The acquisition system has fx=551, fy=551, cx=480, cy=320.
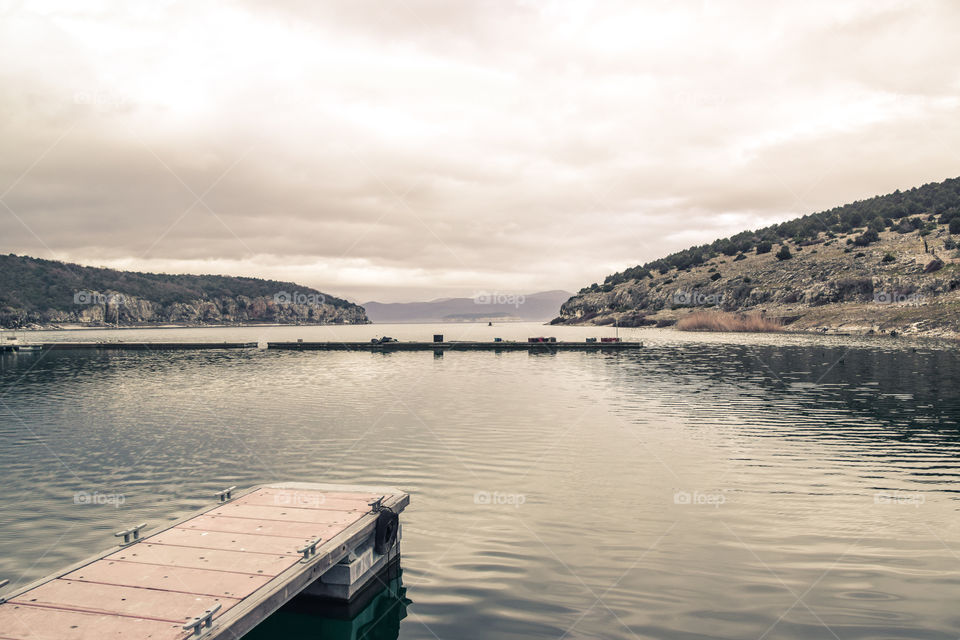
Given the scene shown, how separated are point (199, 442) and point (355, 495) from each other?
1550 cm

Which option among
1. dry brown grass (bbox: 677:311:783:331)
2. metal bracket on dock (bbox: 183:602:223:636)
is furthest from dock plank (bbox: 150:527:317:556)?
dry brown grass (bbox: 677:311:783:331)

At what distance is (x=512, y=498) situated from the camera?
57.0ft

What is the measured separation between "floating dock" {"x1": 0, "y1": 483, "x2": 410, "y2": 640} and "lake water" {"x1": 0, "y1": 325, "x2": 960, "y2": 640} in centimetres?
138

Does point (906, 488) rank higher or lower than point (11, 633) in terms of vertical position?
lower

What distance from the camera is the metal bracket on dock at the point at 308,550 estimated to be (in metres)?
10.2

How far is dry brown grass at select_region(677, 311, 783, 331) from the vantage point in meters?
137

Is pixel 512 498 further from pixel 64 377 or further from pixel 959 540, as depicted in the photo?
pixel 64 377

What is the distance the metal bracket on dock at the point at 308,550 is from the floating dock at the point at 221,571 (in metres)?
0.03

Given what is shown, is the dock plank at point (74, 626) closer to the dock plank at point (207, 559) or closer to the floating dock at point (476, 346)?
the dock plank at point (207, 559)

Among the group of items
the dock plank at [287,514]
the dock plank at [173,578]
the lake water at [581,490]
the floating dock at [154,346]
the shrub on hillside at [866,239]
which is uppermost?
the shrub on hillside at [866,239]

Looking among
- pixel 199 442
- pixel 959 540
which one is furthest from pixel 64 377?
pixel 959 540

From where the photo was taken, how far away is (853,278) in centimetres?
13025

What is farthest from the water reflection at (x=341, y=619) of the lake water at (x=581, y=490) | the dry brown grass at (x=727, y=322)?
the dry brown grass at (x=727, y=322)

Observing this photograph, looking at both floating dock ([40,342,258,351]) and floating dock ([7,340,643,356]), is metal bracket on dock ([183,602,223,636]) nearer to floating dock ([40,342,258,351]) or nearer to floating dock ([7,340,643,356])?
floating dock ([7,340,643,356])
